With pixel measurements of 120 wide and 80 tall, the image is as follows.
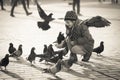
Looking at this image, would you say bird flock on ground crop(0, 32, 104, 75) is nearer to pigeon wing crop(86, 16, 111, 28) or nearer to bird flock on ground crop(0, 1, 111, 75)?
bird flock on ground crop(0, 1, 111, 75)

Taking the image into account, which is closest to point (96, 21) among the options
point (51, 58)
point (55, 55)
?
point (51, 58)

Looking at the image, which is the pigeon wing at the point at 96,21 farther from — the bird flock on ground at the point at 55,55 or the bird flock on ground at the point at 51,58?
the bird flock on ground at the point at 51,58

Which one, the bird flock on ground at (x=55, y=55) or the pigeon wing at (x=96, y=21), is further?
the pigeon wing at (x=96, y=21)

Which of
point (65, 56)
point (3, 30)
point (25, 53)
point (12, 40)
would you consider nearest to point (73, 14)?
point (65, 56)

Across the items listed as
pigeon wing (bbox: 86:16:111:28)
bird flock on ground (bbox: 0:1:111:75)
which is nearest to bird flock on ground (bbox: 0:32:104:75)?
bird flock on ground (bbox: 0:1:111:75)

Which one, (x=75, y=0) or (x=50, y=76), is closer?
(x=50, y=76)

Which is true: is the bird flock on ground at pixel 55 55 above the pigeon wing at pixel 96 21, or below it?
below

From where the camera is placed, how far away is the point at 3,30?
15.1m

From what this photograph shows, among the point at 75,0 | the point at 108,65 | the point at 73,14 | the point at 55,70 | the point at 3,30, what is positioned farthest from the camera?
the point at 75,0

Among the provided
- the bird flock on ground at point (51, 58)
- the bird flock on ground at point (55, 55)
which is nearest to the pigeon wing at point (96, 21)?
the bird flock on ground at point (55, 55)

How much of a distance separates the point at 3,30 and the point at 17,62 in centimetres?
613

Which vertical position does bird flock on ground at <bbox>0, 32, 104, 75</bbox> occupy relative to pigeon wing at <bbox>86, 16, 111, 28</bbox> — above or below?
below

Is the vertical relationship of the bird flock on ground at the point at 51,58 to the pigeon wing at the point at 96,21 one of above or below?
below

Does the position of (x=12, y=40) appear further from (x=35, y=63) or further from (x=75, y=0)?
(x=75, y=0)
